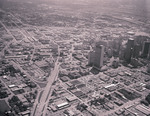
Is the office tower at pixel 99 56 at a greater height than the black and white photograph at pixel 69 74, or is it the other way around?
the office tower at pixel 99 56

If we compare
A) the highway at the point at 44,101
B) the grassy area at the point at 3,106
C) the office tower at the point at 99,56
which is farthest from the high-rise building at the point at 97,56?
the grassy area at the point at 3,106

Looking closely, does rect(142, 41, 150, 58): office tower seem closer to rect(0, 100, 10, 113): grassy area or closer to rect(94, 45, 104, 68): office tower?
rect(94, 45, 104, 68): office tower

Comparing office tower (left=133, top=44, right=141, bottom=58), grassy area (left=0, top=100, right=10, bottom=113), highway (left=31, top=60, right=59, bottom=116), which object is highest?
office tower (left=133, top=44, right=141, bottom=58)

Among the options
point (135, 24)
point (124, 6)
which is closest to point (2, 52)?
point (135, 24)

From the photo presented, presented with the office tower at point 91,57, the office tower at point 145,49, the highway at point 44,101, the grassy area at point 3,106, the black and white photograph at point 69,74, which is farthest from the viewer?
the office tower at point 145,49

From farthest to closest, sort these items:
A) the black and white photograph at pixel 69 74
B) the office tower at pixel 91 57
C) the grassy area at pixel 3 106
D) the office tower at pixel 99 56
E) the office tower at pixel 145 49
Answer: the office tower at pixel 145 49 → the office tower at pixel 91 57 → the office tower at pixel 99 56 → the black and white photograph at pixel 69 74 → the grassy area at pixel 3 106

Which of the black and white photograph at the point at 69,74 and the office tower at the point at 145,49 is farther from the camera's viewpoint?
the office tower at the point at 145,49

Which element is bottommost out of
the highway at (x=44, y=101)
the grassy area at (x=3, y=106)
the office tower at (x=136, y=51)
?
the highway at (x=44, y=101)

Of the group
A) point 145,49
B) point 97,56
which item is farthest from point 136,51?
point 97,56

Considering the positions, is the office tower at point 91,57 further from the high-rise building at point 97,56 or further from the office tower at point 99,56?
the office tower at point 99,56

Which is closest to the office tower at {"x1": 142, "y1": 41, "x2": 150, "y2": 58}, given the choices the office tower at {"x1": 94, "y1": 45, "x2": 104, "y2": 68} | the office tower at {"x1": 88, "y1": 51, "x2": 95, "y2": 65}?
the office tower at {"x1": 94, "y1": 45, "x2": 104, "y2": 68}

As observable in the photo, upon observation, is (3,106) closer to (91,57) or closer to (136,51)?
(91,57)
